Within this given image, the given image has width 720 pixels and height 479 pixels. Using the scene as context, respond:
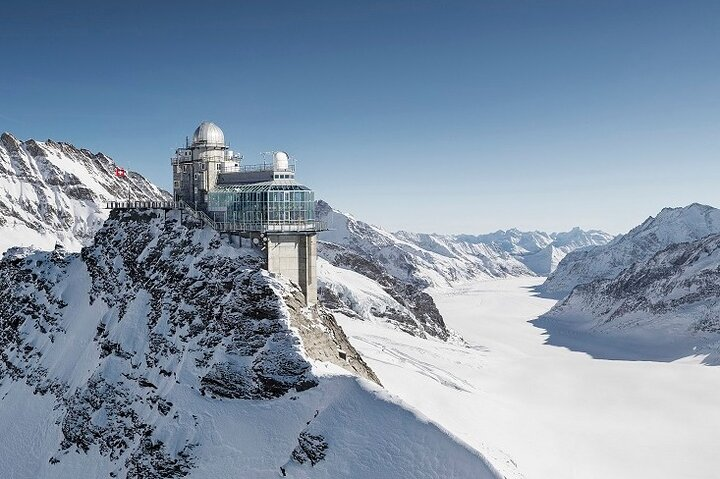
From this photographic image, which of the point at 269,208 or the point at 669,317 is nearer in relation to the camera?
the point at 269,208

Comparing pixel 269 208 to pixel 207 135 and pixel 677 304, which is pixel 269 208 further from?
pixel 677 304

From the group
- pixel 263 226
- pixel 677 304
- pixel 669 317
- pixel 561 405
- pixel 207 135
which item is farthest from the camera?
pixel 677 304

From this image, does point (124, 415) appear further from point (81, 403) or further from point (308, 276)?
point (308, 276)

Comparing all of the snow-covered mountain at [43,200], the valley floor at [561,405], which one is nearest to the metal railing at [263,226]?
the valley floor at [561,405]

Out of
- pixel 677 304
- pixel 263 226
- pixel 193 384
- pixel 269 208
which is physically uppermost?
pixel 269 208

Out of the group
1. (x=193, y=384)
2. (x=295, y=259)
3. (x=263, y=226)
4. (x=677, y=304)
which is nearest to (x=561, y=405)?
(x=295, y=259)

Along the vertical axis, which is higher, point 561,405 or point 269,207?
point 269,207

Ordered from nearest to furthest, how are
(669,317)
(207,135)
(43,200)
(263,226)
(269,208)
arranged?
1. (263,226)
2. (269,208)
3. (207,135)
4. (669,317)
5. (43,200)

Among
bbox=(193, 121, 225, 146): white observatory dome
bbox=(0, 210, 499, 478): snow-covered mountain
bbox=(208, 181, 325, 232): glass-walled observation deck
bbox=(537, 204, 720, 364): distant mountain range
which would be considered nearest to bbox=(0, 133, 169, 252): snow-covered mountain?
bbox=(0, 210, 499, 478): snow-covered mountain
